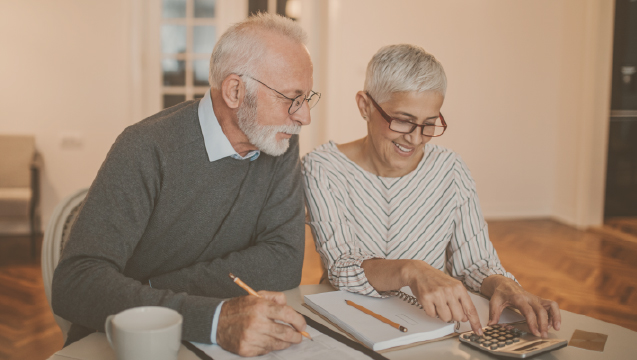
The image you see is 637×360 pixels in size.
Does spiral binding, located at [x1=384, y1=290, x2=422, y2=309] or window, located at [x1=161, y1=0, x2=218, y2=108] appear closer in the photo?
spiral binding, located at [x1=384, y1=290, x2=422, y2=309]

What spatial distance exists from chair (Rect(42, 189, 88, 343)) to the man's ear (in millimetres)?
527

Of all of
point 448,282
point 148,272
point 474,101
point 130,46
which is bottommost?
point 148,272

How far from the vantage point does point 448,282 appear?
43.4 inches

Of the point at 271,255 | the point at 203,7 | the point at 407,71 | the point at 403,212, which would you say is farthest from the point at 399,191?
the point at 203,7

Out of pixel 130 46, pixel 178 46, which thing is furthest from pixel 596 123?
pixel 130 46

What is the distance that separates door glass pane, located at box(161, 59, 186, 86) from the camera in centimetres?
552

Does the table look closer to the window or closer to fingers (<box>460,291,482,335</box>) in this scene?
fingers (<box>460,291,482,335</box>)

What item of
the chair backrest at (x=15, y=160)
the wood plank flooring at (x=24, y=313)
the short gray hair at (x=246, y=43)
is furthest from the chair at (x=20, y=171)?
the short gray hair at (x=246, y=43)

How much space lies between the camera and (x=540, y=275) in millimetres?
3857

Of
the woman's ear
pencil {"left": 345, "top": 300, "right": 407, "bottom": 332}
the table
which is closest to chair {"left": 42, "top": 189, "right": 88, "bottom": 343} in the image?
the table

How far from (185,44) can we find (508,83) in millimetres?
3566

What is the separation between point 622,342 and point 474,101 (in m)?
4.97

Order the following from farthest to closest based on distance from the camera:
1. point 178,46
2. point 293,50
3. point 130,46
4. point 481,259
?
point 178,46, point 130,46, point 481,259, point 293,50

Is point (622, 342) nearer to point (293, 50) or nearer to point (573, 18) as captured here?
point (293, 50)
